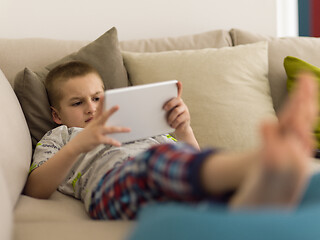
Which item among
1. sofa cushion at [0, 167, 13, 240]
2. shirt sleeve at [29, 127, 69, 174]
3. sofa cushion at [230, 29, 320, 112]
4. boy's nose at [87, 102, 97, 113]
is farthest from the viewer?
sofa cushion at [230, 29, 320, 112]

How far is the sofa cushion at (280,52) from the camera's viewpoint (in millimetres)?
2275

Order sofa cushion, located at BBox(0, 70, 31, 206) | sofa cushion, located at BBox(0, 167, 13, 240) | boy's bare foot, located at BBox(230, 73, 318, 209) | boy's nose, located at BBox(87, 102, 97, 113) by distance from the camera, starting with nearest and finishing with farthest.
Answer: boy's bare foot, located at BBox(230, 73, 318, 209), sofa cushion, located at BBox(0, 167, 13, 240), sofa cushion, located at BBox(0, 70, 31, 206), boy's nose, located at BBox(87, 102, 97, 113)

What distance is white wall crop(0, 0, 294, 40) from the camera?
8.11 ft

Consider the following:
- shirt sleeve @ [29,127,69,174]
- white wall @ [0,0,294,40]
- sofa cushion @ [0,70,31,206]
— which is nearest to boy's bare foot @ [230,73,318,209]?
sofa cushion @ [0,70,31,206]

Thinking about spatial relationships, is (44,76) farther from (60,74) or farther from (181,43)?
(181,43)

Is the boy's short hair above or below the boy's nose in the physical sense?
above

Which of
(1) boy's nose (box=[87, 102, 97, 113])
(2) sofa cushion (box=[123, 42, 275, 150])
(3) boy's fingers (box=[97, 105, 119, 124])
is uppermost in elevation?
(3) boy's fingers (box=[97, 105, 119, 124])

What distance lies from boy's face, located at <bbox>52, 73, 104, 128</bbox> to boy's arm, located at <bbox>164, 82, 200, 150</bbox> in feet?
1.01

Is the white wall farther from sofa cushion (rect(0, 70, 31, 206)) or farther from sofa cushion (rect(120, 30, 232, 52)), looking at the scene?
sofa cushion (rect(0, 70, 31, 206))

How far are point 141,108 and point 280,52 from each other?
110 cm

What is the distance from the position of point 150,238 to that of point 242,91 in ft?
4.31

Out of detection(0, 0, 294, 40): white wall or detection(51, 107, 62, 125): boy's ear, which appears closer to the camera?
detection(51, 107, 62, 125): boy's ear

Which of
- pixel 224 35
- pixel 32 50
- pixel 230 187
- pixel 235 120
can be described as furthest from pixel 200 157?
pixel 224 35

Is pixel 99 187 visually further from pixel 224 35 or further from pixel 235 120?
pixel 224 35
